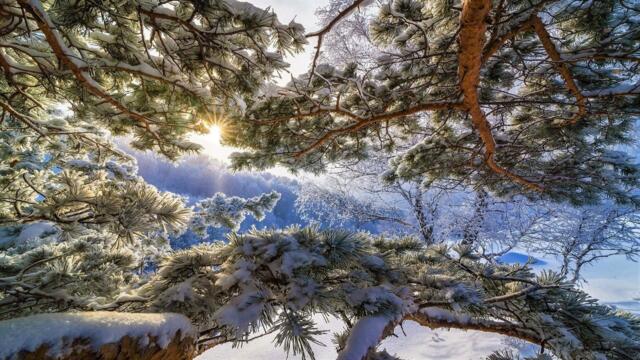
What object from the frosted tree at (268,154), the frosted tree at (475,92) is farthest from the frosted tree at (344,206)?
the frosted tree at (268,154)

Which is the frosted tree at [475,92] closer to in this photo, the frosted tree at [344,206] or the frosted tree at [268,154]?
the frosted tree at [268,154]

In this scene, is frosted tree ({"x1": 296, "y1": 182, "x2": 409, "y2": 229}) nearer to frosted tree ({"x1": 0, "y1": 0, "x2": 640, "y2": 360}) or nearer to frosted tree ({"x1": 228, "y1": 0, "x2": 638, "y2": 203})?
frosted tree ({"x1": 228, "y1": 0, "x2": 638, "y2": 203})

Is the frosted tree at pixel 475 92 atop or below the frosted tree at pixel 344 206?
below

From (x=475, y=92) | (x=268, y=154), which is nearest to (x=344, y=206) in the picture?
(x=268, y=154)

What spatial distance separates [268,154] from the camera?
282 centimetres

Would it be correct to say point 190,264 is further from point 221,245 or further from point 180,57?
point 180,57

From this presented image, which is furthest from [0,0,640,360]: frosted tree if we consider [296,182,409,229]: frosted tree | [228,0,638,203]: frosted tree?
[296,182,409,229]: frosted tree

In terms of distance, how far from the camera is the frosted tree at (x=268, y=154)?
89 cm

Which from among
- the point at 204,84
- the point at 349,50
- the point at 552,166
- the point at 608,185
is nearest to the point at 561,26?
the point at 552,166

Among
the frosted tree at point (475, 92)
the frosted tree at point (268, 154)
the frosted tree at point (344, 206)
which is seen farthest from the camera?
the frosted tree at point (344, 206)

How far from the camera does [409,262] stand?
148 cm

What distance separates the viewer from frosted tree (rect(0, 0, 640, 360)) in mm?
893

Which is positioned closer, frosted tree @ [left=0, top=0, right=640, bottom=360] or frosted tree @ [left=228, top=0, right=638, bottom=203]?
frosted tree @ [left=0, top=0, right=640, bottom=360]

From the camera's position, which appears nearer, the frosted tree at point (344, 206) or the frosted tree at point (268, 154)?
the frosted tree at point (268, 154)
